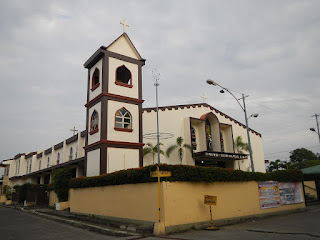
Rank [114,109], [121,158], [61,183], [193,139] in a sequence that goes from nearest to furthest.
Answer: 1. [121,158]
2. [114,109]
3. [61,183]
4. [193,139]

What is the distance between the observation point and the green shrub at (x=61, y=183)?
70.1ft

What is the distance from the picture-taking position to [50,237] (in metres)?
10.9

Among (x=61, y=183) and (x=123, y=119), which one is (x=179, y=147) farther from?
(x=61, y=183)

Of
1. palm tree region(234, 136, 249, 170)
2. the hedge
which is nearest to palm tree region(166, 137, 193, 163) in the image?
palm tree region(234, 136, 249, 170)

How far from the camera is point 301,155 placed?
232 ft

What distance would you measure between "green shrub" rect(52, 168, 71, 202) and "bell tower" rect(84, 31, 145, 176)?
3216 millimetres

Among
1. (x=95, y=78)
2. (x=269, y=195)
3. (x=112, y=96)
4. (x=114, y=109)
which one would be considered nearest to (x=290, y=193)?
(x=269, y=195)

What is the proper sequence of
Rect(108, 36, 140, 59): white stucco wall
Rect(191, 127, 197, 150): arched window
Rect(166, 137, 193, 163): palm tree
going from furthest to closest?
Rect(191, 127, 197, 150): arched window, Rect(166, 137, 193, 163): palm tree, Rect(108, 36, 140, 59): white stucco wall

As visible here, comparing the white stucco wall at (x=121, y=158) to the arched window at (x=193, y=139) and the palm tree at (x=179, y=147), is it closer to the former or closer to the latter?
the palm tree at (x=179, y=147)

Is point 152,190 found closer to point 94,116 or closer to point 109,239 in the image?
point 109,239

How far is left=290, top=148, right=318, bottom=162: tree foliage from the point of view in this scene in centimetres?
6981

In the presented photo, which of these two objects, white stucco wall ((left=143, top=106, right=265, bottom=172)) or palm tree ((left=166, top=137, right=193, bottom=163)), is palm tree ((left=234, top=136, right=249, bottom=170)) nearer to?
white stucco wall ((left=143, top=106, right=265, bottom=172))

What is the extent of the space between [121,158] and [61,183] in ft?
22.0

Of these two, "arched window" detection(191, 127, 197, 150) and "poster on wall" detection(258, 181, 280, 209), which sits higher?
"arched window" detection(191, 127, 197, 150)
